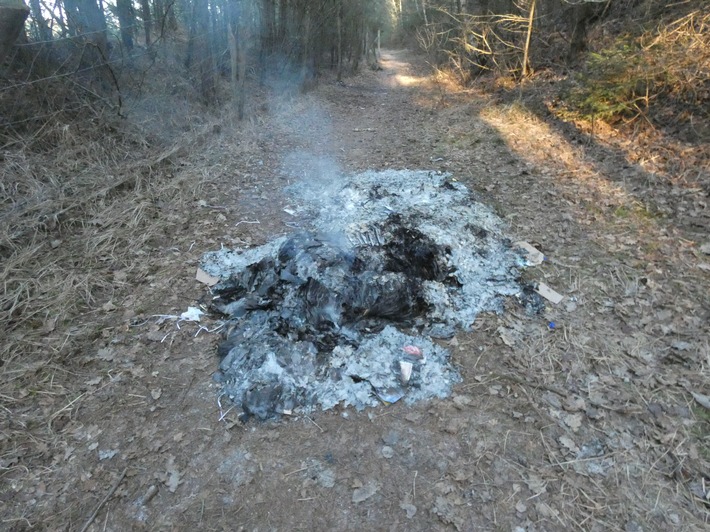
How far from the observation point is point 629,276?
12.3 ft

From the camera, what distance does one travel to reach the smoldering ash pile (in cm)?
296

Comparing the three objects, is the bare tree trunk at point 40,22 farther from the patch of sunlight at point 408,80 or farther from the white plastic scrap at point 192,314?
the patch of sunlight at point 408,80

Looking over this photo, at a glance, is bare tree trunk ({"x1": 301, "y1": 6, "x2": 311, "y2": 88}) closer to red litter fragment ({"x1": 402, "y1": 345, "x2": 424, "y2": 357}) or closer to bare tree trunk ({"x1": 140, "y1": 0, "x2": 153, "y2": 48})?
bare tree trunk ({"x1": 140, "y1": 0, "x2": 153, "y2": 48})

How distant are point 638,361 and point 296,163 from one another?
580 cm

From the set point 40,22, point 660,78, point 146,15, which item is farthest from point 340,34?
point 660,78

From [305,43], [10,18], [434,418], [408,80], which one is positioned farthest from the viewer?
[408,80]

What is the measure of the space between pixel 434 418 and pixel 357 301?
1245 millimetres

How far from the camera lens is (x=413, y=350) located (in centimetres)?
321

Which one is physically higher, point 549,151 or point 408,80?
point 408,80

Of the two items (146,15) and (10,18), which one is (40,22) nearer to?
(146,15)

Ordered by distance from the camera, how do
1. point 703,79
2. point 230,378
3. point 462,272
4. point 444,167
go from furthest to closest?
point 444,167, point 703,79, point 462,272, point 230,378

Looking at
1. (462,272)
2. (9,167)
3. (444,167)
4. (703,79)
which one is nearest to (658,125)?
(703,79)

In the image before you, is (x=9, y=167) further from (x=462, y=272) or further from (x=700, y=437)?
(x=700, y=437)

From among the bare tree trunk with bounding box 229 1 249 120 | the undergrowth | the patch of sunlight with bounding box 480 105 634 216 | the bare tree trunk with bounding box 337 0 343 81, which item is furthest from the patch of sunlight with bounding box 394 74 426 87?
the undergrowth
